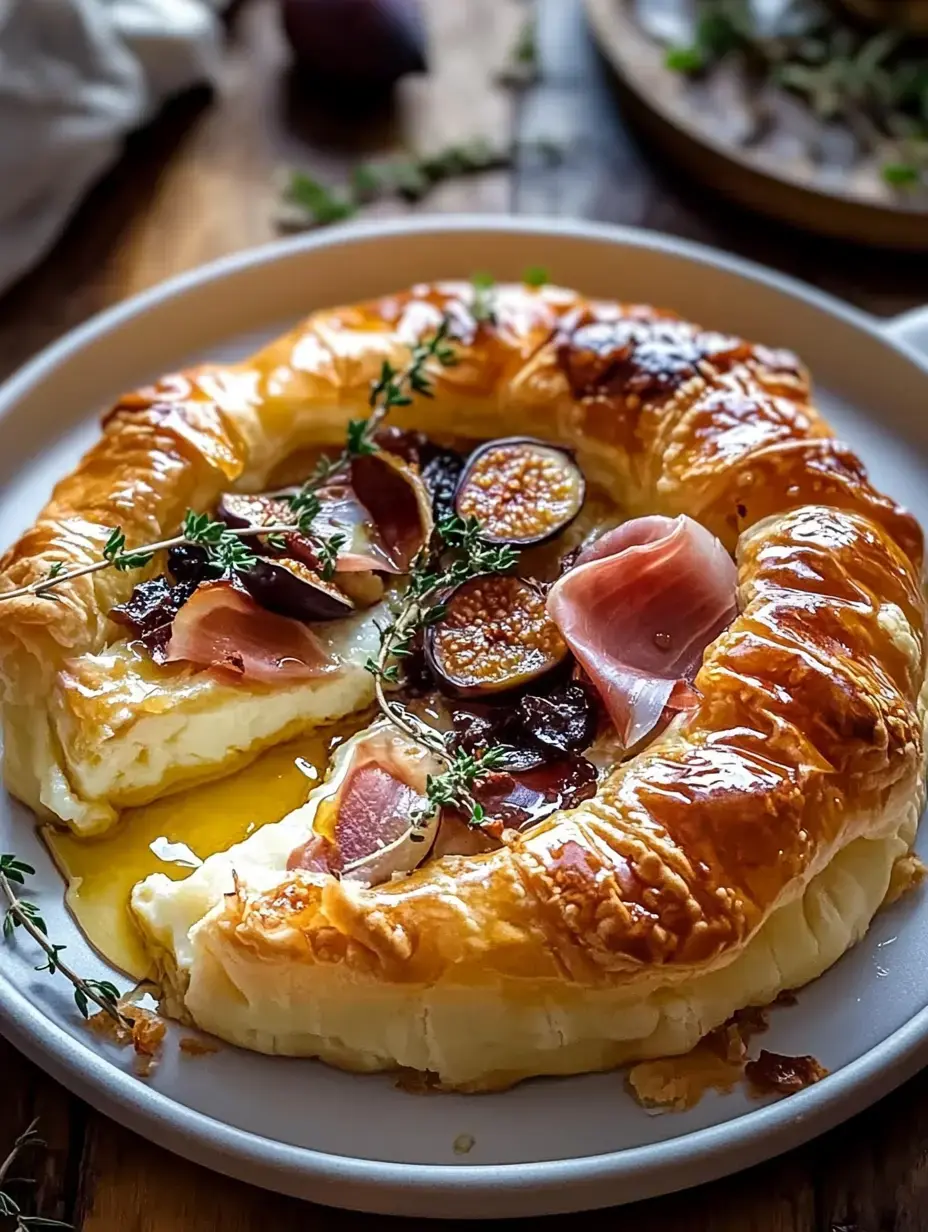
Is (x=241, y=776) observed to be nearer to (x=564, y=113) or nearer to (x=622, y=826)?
(x=622, y=826)

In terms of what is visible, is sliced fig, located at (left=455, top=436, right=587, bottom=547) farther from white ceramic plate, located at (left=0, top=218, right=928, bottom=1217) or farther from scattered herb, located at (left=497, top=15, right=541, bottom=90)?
scattered herb, located at (left=497, top=15, right=541, bottom=90)

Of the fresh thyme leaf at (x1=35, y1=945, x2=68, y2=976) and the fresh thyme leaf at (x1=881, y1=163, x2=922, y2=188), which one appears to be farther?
the fresh thyme leaf at (x1=881, y1=163, x2=922, y2=188)

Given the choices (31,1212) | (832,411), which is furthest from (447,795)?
(832,411)

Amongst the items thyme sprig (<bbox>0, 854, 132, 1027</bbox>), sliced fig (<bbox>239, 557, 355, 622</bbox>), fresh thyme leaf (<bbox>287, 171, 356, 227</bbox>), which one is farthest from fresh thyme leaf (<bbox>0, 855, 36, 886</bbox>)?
fresh thyme leaf (<bbox>287, 171, 356, 227</bbox>)

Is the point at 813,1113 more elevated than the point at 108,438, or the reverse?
the point at 108,438

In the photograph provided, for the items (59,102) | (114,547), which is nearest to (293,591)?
(114,547)

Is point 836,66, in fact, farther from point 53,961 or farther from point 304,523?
point 53,961
